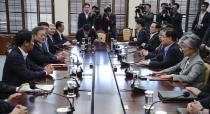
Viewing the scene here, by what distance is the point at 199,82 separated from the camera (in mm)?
2773

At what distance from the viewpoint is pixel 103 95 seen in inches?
96.2

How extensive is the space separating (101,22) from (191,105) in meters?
5.60

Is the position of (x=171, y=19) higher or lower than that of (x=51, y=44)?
higher

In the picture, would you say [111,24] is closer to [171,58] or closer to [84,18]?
[84,18]

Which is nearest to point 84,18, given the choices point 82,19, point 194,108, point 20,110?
point 82,19

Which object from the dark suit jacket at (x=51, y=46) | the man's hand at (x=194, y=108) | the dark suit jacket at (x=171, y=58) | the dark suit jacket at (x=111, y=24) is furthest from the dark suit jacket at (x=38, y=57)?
the dark suit jacket at (x=111, y=24)

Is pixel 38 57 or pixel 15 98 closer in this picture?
pixel 15 98

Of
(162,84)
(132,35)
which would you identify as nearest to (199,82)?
(162,84)

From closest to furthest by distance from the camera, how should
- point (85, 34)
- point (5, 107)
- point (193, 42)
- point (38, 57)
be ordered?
point (5, 107)
point (193, 42)
point (38, 57)
point (85, 34)

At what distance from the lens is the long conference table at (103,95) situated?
2012mm

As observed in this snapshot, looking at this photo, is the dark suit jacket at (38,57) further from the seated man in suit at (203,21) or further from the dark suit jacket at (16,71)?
the seated man in suit at (203,21)

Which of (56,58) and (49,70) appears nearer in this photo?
(49,70)

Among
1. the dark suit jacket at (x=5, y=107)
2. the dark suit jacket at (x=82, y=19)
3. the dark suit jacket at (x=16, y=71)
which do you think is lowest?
the dark suit jacket at (x=5, y=107)

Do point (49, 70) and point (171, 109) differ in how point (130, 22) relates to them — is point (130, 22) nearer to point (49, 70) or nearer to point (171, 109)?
point (49, 70)
